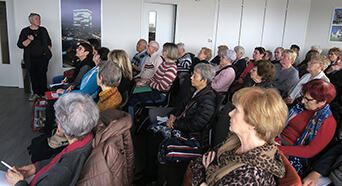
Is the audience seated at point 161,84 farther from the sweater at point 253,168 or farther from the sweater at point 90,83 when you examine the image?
the sweater at point 253,168

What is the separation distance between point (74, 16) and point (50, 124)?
3.97m

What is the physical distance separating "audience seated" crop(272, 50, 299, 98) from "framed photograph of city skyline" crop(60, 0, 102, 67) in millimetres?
4589

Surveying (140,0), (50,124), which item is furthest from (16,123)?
(140,0)

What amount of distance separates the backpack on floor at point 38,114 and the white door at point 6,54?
3.21m

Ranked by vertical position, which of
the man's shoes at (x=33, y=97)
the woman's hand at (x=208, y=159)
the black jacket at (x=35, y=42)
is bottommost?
the man's shoes at (x=33, y=97)

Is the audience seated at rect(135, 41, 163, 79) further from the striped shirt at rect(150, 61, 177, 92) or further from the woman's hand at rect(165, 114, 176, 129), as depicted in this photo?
the woman's hand at rect(165, 114, 176, 129)

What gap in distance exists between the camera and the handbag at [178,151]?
87.2 inches

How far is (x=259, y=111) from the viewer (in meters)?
1.36

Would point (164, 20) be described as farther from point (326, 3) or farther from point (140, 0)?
point (326, 3)

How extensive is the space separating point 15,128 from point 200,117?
2946 millimetres

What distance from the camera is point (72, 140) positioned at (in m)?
1.66

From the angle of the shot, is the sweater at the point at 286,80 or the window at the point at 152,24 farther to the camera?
the window at the point at 152,24

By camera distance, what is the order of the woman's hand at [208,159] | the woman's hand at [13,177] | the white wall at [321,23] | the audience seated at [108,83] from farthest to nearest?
the white wall at [321,23] → the audience seated at [108,83] → the woman's hand at [208,159] → the woman's hand at [13,177]

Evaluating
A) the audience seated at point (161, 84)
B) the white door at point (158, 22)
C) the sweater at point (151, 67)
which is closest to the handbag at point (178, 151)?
the audience seated at point (161, 84)
